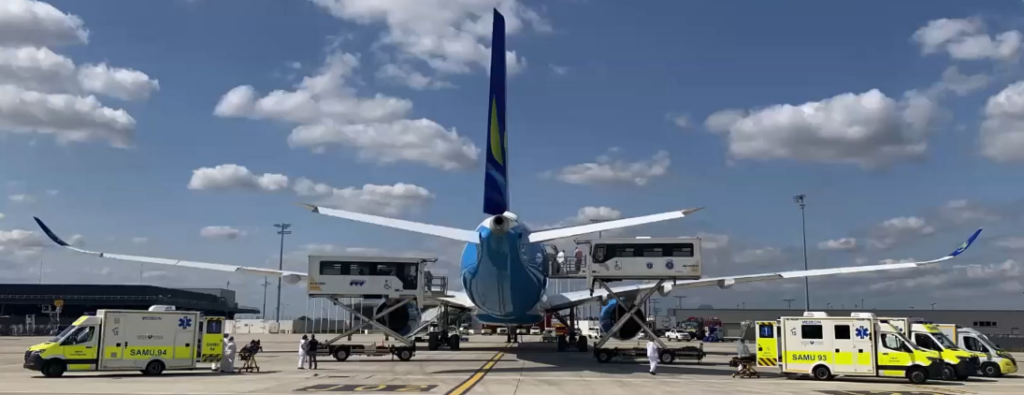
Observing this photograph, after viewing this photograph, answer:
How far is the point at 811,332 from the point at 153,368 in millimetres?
22868

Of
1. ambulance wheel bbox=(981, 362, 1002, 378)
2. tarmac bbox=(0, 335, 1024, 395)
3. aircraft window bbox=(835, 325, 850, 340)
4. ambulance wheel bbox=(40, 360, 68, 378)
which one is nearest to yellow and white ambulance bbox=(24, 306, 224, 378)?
ambulance wheel bbox=(40, 360, 68, 378)

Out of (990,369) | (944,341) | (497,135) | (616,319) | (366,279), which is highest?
(497,135)

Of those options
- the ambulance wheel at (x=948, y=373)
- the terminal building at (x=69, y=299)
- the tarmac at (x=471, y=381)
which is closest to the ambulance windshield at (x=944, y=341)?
the ambulance wheel at (x=948, y=373)

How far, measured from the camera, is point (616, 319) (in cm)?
3819

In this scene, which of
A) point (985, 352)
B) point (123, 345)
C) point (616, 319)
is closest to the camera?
point (123, 345)

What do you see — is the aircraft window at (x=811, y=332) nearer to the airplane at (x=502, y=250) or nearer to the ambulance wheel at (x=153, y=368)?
the airplane at (x=502, y=250)

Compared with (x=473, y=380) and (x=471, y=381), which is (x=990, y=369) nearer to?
(x=473, y=380)

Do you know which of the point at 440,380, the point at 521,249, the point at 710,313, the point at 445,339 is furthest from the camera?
the point at 710,313

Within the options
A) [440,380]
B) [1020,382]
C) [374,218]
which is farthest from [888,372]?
[374,218]

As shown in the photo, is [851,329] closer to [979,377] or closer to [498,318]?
[979,377]

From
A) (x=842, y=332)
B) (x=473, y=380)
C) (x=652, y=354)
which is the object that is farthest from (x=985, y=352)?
(x=473, y=380)

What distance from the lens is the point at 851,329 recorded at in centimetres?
2697

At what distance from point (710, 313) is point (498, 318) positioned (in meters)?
89.7

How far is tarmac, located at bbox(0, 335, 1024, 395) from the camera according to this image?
849 inches
